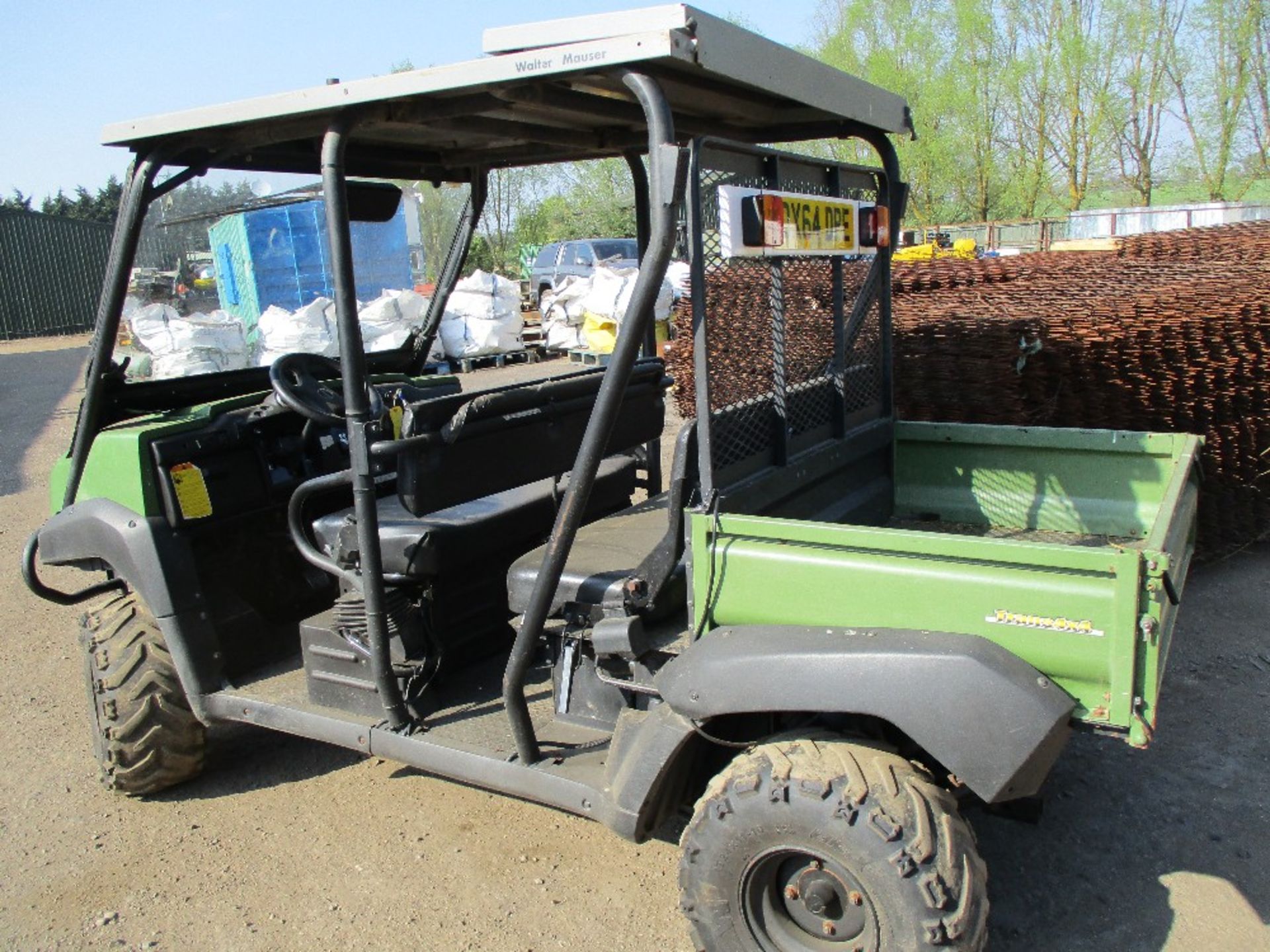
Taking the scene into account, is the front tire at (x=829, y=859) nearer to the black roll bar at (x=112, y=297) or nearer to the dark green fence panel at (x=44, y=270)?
the black roll bar at (x=112, y=297)

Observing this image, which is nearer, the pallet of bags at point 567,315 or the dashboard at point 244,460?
the dashboard at point 244,460

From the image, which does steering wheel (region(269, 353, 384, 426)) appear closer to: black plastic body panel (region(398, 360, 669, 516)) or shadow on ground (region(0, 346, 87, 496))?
black plastic body panel (region(398, 360, 669, 516))

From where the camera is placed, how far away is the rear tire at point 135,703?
3518 millimetres

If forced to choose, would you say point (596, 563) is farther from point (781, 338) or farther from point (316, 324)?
point (316, 324)

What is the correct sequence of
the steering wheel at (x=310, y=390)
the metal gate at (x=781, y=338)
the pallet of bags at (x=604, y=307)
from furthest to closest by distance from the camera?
the pallet of bags at (x=604, y=307) → the steering wheel at (x=310, y=390) → the metal gate at (x=781, y=338)

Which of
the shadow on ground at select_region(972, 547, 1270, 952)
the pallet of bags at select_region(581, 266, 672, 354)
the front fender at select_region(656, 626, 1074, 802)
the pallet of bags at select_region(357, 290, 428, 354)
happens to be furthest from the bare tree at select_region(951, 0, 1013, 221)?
the front fender at select_region(656, 626, 1074, 802)

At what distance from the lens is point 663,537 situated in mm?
2768

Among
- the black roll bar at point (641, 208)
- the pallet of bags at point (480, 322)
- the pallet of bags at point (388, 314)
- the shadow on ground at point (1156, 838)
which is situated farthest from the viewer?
the pallet of bags at point (480, 322)

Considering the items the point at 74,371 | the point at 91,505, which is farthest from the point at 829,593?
the point at 74,371

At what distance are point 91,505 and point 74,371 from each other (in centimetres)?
1674

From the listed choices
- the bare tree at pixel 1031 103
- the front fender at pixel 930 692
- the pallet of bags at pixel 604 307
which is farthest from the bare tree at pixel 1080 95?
the front fender at pixel 930 692

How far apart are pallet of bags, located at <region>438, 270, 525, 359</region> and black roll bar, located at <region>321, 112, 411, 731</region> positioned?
1266 centimetres

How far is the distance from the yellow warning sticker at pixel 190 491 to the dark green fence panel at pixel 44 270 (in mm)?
22842

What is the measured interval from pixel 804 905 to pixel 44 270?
86.5ft
